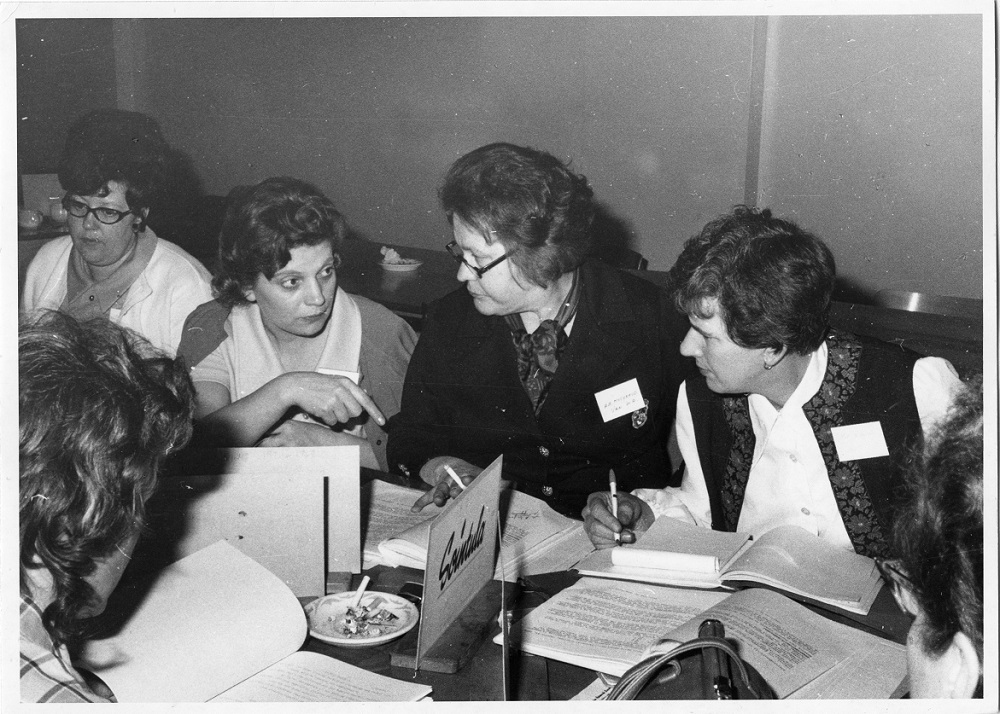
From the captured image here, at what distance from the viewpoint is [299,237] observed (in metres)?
1.81

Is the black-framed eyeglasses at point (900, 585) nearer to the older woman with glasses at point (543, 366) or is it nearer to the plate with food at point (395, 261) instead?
the older woman with glasses at point (543, 366)

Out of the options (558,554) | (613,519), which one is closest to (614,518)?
(613,519)

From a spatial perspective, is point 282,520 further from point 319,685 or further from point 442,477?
point 442,477

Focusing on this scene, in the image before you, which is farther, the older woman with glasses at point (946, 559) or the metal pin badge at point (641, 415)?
the metal pin badge at point (641, 415)

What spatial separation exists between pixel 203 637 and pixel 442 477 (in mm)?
639

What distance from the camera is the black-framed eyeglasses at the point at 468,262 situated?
1.88m

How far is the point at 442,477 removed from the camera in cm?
181

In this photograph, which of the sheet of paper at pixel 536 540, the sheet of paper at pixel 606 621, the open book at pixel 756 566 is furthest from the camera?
the sheet of paper at pixel 536 540

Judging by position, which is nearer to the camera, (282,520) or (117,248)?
(282,520)

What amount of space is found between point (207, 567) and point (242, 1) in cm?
106

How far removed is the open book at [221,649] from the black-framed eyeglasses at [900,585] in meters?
0.79

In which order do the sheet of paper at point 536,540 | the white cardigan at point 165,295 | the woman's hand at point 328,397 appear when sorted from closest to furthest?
the sheet of paper at point 536,540 → the white cardigan at point 165,295 → the woman's hand at point 328,397

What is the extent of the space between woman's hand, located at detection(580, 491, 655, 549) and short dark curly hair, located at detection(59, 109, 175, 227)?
1095mm

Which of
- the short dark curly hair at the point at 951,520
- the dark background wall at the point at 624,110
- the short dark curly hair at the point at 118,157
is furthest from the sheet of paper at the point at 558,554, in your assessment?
the short dark curly hair at the point at 118,157
